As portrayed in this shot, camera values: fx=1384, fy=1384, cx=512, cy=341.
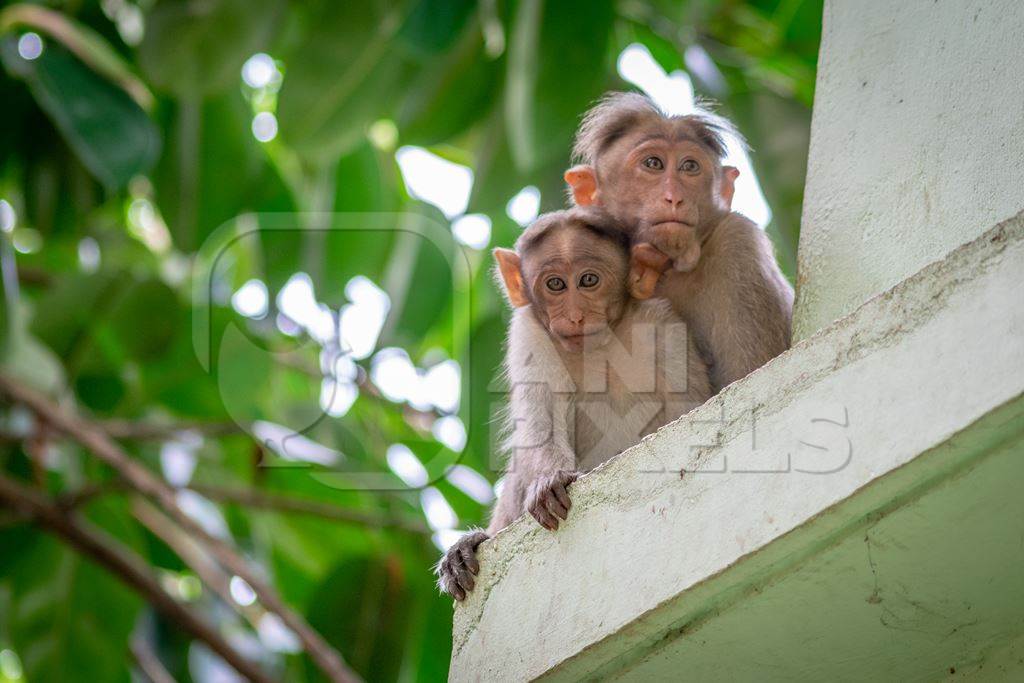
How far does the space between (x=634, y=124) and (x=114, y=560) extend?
8.94 feet

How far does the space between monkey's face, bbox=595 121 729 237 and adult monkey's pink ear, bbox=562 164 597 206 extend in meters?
0.04

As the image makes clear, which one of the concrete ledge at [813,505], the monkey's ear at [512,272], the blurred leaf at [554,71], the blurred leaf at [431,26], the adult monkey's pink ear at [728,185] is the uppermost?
the blurred leaf at [431,26]

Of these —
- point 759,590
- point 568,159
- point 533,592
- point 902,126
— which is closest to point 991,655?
point 759,590

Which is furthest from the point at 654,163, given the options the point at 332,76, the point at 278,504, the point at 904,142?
the point at 278,504

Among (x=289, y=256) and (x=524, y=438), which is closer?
(x=524, y=438)

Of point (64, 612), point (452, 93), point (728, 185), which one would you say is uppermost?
point (452, 93)

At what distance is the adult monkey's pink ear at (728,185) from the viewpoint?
14.4ft

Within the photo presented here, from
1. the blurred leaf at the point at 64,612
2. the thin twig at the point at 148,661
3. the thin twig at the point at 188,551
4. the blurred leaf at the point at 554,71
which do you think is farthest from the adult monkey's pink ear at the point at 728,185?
the thin twig at the point at 148,661

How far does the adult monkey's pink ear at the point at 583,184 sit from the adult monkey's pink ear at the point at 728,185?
0.46 metres

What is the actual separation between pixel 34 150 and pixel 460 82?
2.35 metres

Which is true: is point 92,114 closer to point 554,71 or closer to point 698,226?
point 554,71

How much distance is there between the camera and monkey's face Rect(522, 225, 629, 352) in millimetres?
4035

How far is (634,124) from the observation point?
15.3ft

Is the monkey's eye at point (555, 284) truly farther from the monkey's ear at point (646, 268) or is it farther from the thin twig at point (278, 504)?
the thin twig at point (278, 504)
